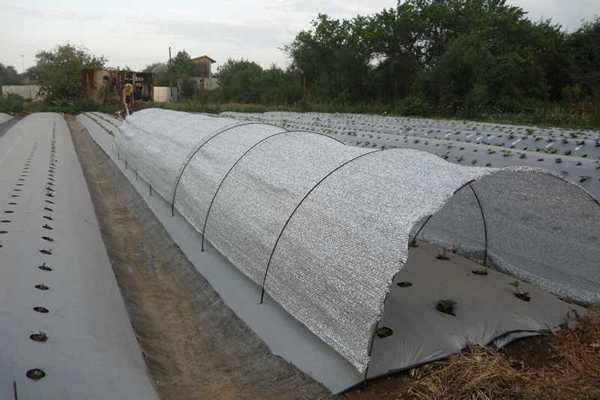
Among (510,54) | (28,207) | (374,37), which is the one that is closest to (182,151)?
(28,207)

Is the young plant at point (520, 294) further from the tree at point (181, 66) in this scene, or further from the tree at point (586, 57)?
the tree at point (181, 66)

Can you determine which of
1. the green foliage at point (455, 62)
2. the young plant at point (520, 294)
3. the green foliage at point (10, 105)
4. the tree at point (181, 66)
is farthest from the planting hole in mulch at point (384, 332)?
the tree at point (181, 66)

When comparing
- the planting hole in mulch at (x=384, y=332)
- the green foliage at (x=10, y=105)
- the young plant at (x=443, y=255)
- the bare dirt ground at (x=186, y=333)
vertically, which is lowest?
the bare dirt ground at (x=186, y=333)

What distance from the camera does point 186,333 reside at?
5.24m

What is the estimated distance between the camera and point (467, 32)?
38.1 metres

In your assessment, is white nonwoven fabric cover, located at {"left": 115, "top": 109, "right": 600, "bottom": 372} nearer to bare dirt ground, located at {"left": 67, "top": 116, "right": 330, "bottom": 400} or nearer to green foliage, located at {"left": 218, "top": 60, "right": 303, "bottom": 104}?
bare dirt ground, located at {"left": 67, "top": 116, "right": 330, "bottom": 400}

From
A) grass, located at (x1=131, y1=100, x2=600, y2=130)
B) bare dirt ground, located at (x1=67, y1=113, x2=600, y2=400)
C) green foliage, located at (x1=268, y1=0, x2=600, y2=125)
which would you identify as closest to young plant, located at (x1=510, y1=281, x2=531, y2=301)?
bare dirt ground, located at (x1=67, y1=113, x2=600, y2=400)

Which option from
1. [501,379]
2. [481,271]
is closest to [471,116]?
[481,271]

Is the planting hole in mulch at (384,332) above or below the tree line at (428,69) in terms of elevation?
below

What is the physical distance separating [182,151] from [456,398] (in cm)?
713

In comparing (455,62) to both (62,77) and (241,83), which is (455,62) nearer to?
(241,83)

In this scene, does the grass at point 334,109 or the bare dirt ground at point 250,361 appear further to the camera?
the grass at point 334,109

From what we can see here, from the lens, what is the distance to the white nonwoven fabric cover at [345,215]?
385 cm

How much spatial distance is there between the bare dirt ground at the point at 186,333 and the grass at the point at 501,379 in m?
0.66
